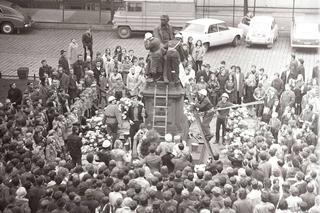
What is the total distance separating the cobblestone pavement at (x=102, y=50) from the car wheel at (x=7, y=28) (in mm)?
333

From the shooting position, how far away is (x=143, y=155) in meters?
19.4

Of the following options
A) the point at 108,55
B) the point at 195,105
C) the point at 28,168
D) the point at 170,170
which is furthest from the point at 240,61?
the point at 28,168

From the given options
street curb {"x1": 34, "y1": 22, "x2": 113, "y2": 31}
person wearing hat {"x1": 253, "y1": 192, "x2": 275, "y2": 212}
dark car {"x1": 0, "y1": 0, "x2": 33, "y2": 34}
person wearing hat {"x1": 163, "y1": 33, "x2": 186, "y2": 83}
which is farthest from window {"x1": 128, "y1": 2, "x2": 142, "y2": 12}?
person wearing hat {"x1": 253, "y1": 192, "x2": 275, "y2": 212}

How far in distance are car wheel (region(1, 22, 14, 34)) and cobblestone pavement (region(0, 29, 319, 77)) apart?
13.1 inches

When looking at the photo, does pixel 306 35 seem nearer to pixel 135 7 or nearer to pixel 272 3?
pixel 135 7

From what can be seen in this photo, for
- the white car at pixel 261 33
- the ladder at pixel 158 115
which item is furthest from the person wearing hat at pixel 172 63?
the white car at pixel 261 33

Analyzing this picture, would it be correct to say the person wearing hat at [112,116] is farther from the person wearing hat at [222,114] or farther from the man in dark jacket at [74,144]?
the person wearing hat at [222,114]

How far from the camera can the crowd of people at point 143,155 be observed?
581 inches

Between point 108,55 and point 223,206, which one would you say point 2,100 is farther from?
point 223,206

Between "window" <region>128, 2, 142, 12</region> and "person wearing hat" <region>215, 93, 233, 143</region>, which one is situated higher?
"window" <region>128, 2, 142, 12</region>

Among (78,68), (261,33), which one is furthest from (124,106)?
(261,33)

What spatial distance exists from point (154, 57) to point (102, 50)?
→ 1273 cm

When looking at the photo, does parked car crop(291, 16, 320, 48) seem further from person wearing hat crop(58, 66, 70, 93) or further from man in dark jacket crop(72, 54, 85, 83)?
person wearing hat crop(58, 66, 70, 93)

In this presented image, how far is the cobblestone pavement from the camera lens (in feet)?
103
